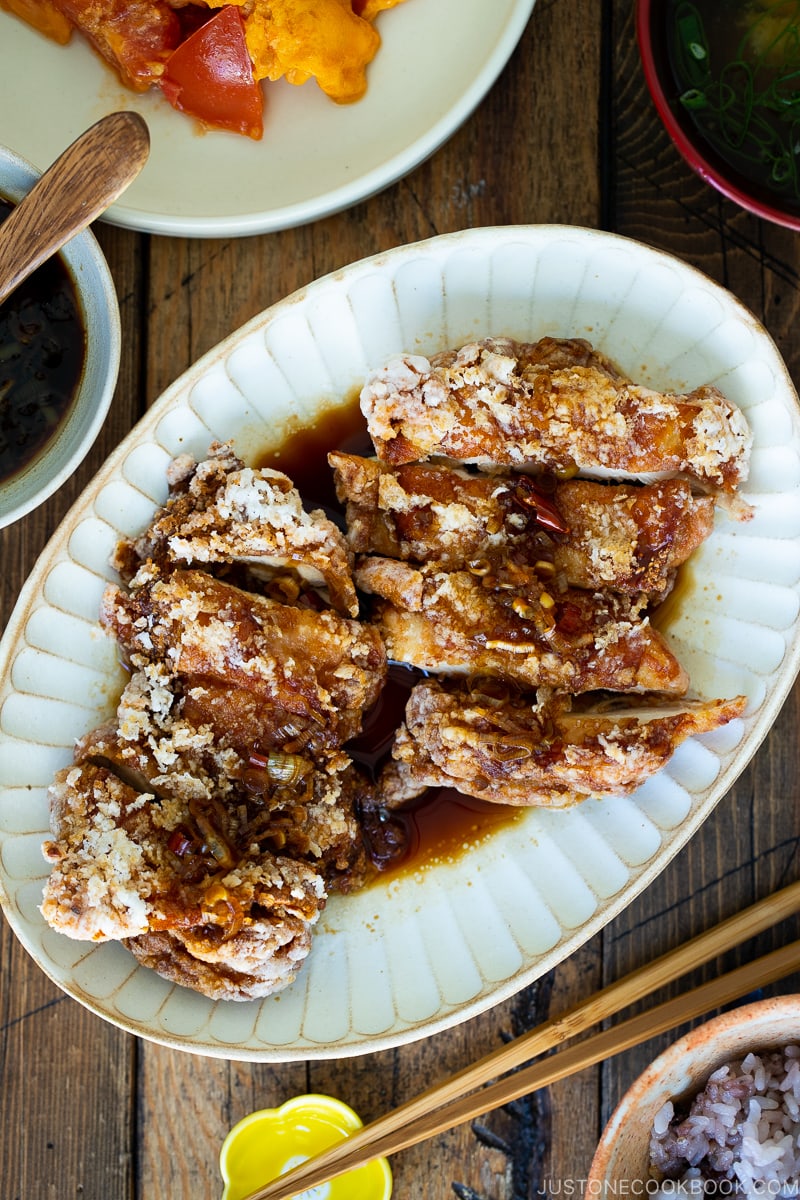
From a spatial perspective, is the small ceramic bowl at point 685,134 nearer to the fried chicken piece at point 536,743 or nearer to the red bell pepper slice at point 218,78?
the red bell pepper slice at point 218,78

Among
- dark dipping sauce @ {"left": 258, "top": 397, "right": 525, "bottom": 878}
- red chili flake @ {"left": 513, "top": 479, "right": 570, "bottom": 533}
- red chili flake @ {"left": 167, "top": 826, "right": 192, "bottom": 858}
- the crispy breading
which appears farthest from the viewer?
dark dipping sauce @ {"left": 258, "top": 397, "right": 525, "bottom": 878}

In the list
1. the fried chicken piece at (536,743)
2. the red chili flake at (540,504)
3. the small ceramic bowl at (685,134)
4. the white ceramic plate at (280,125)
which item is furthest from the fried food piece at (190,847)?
the small ceramic bowl at (685,134)

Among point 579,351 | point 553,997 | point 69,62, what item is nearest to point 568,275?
point 579,351

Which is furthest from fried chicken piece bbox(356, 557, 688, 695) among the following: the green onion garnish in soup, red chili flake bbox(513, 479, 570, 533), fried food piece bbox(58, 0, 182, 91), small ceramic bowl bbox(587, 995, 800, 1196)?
fried food piece bbox(58, 0, 182, 91)

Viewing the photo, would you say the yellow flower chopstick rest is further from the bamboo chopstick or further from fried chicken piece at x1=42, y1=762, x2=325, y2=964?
fried chicken piece at x1=42, y1=762, x2=325, y2=964

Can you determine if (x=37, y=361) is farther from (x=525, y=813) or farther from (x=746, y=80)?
(x=746, y=80)

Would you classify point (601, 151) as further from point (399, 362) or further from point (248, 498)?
point (248, 498)

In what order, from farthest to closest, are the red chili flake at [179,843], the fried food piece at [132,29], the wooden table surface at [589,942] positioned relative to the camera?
the wooden table surface at [589,942] < the fried food piece at [132,29] < the red chili flake at [179,843]
